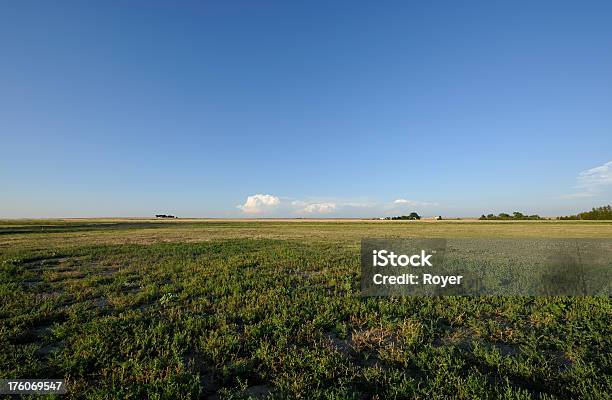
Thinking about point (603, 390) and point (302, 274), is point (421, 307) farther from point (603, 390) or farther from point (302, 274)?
point (302, 274)

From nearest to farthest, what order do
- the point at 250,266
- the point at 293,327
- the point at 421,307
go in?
the point at 293,327
the point at 421,307
the point at 250,266

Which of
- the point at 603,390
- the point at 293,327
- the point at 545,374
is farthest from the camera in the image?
the point at 293,327

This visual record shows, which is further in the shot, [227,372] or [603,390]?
[227,372]

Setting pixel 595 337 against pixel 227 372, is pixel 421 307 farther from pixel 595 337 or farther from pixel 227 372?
pixel 227 372

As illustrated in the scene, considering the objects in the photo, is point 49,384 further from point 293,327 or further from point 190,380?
point 293,327

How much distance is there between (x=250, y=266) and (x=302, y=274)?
12.6 feet

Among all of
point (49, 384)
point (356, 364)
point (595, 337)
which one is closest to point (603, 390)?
point (595, 337)

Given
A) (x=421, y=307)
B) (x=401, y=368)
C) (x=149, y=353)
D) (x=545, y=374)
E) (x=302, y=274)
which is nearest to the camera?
(x=545, y=374)

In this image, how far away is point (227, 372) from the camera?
5.54m

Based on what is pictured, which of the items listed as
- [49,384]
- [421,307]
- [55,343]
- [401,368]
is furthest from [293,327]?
[55,343]

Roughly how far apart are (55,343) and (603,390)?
37.2ft

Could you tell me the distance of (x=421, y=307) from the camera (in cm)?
949

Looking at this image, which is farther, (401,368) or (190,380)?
(401,368)

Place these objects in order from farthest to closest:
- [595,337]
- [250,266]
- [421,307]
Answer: [250,266]
[421,307]
[595,337]
